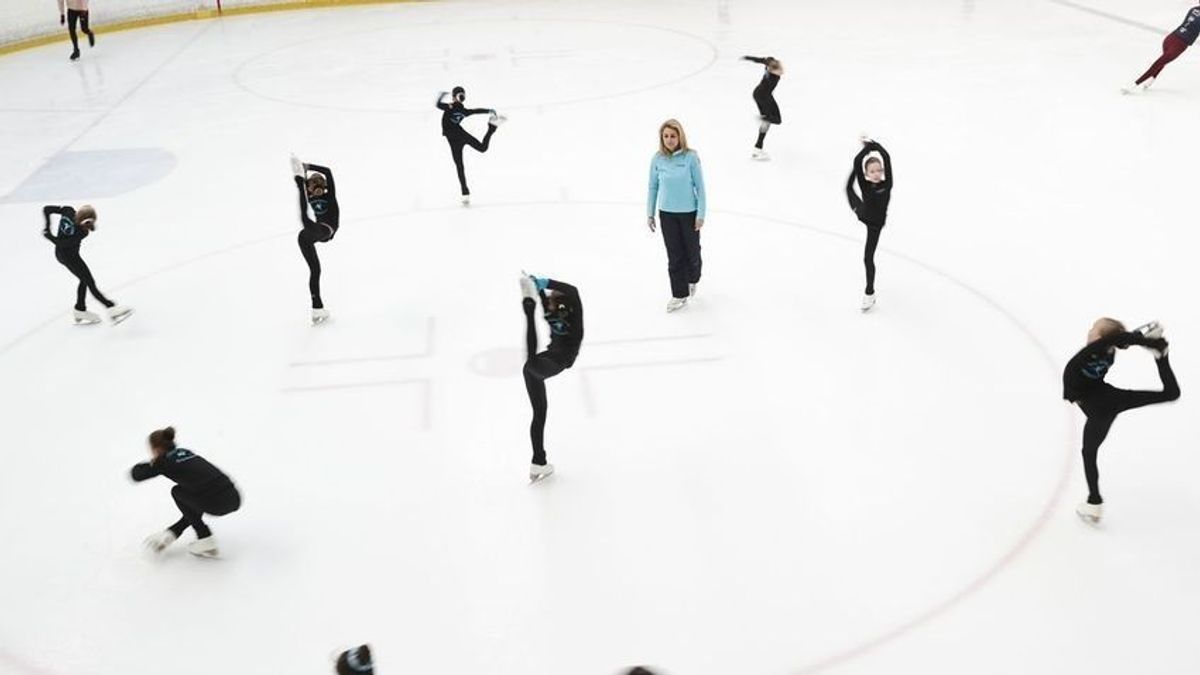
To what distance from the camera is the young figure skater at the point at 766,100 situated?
1121cm

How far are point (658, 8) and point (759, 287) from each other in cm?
1551

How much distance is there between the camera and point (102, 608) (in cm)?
512

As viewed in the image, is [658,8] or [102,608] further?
[658,8]

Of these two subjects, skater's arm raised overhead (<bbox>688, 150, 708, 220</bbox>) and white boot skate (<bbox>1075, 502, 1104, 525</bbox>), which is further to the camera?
skater's arm raised overhead (<bbox>688, 150, 708, 220</bbox>)

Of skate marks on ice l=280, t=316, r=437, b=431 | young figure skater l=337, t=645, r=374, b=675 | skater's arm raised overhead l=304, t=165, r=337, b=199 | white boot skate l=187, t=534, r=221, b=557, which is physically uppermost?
skater's arm raised overhead l=304, t=165, r=337, b=199

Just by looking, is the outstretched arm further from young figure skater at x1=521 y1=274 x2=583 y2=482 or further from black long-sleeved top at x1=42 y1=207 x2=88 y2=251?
young figure skater at x1=521 y1=274 x2=583 y2=482

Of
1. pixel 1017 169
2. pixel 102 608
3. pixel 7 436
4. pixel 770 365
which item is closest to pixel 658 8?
pixel 1017 169

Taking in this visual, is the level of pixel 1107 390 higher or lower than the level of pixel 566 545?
higher

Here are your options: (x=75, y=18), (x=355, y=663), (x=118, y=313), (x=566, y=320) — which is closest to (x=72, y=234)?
(x=118, y=313)

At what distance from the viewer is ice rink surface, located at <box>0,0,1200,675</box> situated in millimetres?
4887

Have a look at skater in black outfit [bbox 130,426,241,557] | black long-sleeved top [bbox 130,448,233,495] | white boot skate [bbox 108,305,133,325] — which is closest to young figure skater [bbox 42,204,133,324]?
white boot skate [bbox 108,305,133,325]

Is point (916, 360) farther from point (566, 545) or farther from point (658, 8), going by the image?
point (658, 8)

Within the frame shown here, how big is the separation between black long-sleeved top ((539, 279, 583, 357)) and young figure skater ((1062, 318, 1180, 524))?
258 centimetres

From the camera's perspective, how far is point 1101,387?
5074mm
